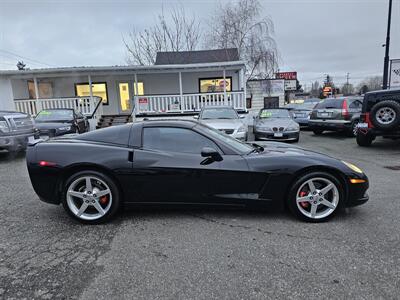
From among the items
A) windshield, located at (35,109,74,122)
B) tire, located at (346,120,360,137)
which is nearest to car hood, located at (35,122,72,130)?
windshield, located at (35,109,74,122)

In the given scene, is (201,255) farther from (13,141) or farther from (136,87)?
(136,87)

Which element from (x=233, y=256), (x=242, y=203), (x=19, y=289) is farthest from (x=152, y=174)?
(x=19, y=289)

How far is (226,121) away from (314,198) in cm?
653

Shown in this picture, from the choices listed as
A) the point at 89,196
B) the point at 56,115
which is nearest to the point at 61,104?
the point at 56,115

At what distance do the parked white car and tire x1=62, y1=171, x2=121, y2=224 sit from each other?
5.46 metres

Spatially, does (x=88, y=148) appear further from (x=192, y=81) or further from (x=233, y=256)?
(x=192, y=81)

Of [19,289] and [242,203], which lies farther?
[242,203]

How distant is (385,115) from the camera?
8.05 meters

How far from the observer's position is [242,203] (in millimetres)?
3562

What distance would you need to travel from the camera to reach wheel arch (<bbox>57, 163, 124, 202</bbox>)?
11.8ft

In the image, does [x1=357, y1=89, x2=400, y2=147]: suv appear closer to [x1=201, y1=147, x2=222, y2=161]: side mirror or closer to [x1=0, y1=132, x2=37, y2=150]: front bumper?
[x1=201, y1=147, x2=222, y2=161]: side mirror

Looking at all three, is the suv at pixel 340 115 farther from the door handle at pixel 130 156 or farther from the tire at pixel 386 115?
the door handle at pixel 130 156

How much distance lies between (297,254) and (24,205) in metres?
4.00

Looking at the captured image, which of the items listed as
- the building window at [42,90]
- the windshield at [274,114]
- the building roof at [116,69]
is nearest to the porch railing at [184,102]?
the building roof at [116,69]
